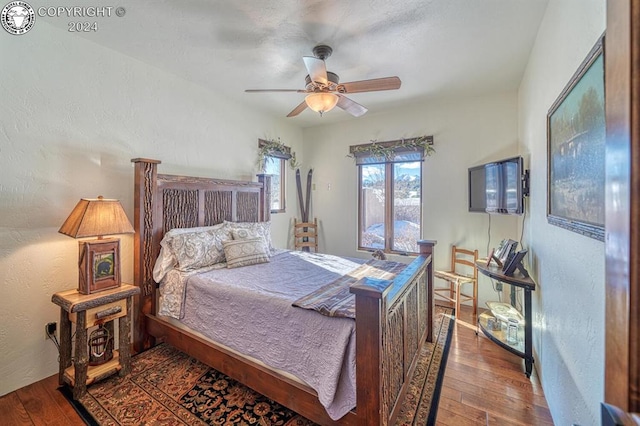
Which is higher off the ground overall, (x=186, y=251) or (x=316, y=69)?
(x=316, y=69)

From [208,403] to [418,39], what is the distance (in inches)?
129

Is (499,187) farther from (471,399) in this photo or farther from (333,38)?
(333,38)

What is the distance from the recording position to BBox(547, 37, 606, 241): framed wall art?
1.04 metres

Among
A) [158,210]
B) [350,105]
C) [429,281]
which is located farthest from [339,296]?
[158,210]

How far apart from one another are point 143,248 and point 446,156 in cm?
384

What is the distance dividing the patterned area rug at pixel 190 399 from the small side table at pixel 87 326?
96mm

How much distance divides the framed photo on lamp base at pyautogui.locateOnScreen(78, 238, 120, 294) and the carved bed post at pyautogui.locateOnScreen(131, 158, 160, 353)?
0.30 meters

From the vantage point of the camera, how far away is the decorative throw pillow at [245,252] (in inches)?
106

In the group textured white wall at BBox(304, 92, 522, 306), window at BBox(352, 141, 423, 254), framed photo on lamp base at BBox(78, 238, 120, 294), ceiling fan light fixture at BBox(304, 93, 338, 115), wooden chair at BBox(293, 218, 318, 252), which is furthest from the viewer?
wooden chair at BBox(293, 218, 318, 252)

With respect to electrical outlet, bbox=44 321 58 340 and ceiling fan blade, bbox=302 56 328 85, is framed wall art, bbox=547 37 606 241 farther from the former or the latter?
electrical outlet, bbox=44 321 58 340

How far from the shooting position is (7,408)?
6.07 feet

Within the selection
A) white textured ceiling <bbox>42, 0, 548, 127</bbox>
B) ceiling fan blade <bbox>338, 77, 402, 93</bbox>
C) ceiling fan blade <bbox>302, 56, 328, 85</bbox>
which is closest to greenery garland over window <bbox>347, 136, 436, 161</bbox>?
white textured ceiling <bbox>42, 0, 548, 127</bbox>

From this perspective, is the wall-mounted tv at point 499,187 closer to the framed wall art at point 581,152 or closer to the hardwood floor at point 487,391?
the framed wall art at point 581,152

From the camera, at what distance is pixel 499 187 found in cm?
283
